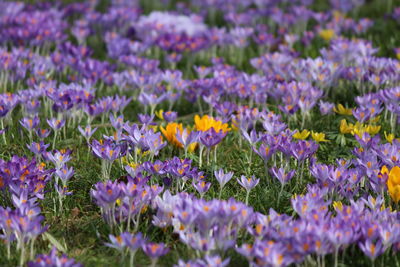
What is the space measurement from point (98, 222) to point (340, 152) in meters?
1.85

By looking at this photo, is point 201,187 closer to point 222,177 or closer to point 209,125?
point 222,177

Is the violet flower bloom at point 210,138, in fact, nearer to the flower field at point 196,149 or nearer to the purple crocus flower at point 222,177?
the flower field at point 196,149

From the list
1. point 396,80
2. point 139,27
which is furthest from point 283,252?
point 139,27

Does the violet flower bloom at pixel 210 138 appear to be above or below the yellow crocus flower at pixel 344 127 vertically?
above

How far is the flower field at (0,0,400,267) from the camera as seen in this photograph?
3104 mm

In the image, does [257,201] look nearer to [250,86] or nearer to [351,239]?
[351,239]

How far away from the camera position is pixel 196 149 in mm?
4594

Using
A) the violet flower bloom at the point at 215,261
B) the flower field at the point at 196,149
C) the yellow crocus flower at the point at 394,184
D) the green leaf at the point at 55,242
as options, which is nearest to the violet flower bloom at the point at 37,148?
the flower field at the point at 196,149

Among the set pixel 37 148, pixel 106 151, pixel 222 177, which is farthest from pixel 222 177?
pixel 37 148

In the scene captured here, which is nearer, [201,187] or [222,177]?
[201,187]

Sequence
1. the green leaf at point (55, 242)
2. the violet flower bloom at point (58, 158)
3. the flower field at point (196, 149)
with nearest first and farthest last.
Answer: the flower field at point (196, 149) → the green leaf at point (55, 242) → the violet flower bloom at point (58, 158)

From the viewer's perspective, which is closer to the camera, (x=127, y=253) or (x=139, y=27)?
(x=127, y=253)

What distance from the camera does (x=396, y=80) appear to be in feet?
17.9

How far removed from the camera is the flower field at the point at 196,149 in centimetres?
310
